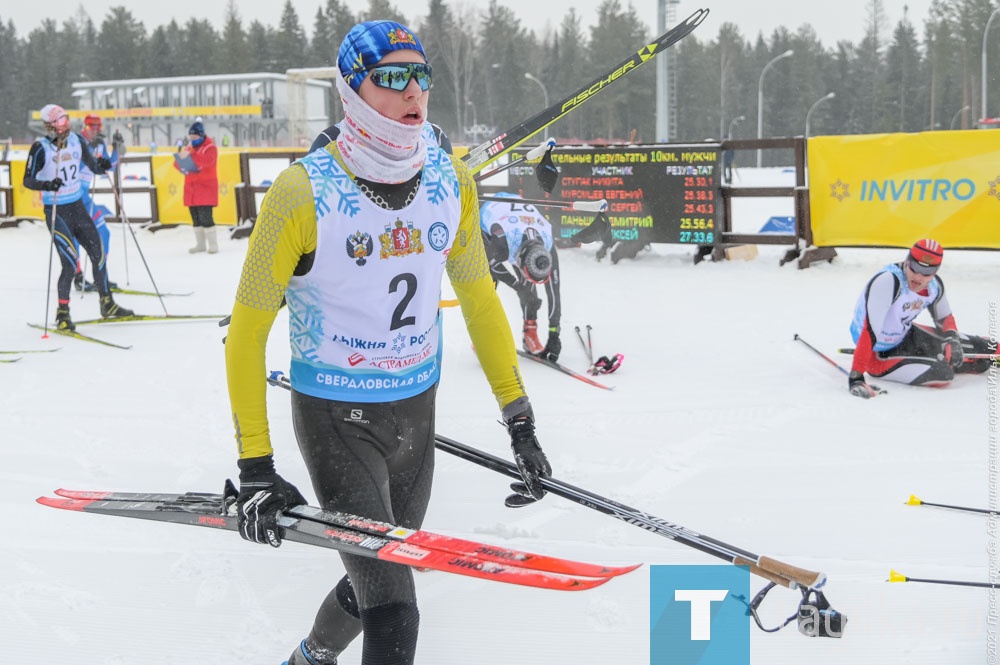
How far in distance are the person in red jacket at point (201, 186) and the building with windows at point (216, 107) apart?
4486 centimetres

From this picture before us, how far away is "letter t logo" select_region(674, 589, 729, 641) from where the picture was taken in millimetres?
3422

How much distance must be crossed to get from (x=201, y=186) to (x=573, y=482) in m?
11.9

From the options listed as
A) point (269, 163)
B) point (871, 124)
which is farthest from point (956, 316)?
point (871, 124)

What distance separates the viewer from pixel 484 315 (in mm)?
2818

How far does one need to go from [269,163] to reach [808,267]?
33.3 m

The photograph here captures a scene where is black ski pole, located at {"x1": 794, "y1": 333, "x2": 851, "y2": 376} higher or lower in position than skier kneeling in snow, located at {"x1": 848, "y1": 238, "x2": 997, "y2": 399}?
lower

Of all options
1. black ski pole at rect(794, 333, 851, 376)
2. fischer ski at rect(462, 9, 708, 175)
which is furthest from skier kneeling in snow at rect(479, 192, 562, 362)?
black ski pole at rect(794, 333, 851, 376)

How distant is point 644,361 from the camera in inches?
319

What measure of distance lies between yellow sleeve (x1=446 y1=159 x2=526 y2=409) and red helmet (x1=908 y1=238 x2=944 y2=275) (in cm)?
465

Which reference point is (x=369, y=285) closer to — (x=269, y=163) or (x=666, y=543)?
(x=666, y=543)

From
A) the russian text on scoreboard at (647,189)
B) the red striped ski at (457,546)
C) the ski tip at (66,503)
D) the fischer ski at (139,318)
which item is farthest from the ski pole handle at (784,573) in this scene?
the russian text on scoreboard at (647,189)

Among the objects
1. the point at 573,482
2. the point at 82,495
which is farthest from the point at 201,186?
the point at 82,495

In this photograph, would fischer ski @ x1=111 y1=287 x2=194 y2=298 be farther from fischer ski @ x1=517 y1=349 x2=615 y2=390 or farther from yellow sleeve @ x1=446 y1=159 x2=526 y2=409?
yellow sleeve @ x1=446 y1=159 x2=526 y2=409

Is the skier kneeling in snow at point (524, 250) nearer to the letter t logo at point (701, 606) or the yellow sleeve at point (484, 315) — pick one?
the letter t logo at point (701, 606)
